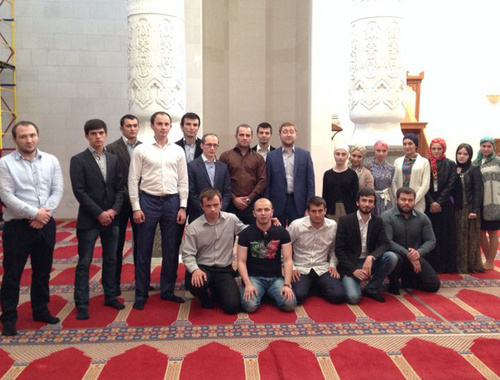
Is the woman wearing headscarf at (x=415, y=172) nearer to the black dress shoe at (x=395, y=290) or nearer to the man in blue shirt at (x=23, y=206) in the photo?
the black dress shoe at (x=395, y=290)

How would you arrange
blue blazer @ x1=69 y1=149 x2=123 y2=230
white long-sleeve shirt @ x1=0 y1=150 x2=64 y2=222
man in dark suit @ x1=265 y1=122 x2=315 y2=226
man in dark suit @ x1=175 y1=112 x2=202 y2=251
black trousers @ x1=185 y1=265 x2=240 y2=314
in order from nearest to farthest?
1. white long-sleeve shirt @ x1=0 y1=150 x2=64 y2=222
2. blue blazer @ x1=69 y1=149 x2=123 y2=230
3. black trousers @ x1=185 y1=265 x2=240 y2=314
4. man in dark suit @ x1=175 y1=112 x2=202 y2=251
5. man in dark suit @ x1=265 y1=122 x2=315 y2=226

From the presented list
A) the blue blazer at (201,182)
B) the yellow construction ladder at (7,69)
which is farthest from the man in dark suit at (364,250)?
the yellow construction ladder at (7,69)

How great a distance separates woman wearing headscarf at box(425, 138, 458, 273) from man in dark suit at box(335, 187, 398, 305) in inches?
35.6

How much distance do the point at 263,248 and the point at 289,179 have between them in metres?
0.85

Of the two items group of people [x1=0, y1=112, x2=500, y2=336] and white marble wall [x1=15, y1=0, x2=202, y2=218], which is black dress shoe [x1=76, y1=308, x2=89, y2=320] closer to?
group of people [x1=0, y1=112, x2=500, y2=336]

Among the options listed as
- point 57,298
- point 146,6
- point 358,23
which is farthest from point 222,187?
point 358,23

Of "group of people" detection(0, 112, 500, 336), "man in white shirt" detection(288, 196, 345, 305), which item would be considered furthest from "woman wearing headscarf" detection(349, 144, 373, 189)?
"man in white shirt" detection(288, 196, 345, 305)

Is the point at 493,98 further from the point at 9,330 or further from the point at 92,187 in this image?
the point at 9,330

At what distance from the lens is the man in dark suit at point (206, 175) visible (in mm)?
3910

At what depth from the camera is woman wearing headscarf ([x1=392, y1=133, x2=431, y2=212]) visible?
4.43 m

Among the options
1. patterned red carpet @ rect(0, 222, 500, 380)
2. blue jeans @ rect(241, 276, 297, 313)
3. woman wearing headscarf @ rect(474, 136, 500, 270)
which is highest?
woman wearing headscarf @ rect(474, 136, 500, 270)

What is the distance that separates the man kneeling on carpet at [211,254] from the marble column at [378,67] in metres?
2.73

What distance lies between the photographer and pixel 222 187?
3.98 metres

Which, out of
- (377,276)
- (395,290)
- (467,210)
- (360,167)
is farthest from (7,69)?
(467,210)
